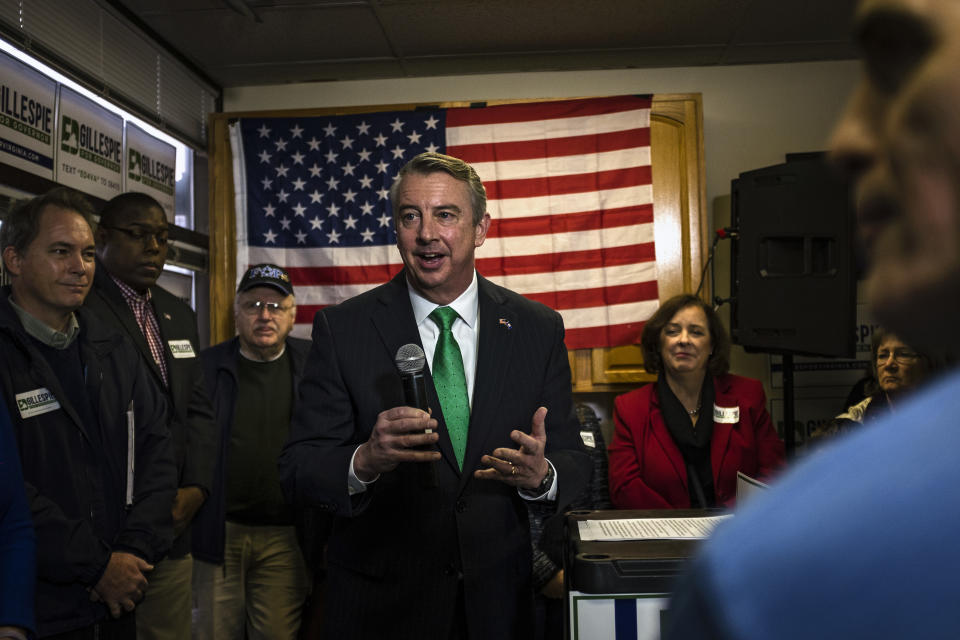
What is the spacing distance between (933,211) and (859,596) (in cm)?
11

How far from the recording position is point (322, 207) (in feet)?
15.0

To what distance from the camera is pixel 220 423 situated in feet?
10.6

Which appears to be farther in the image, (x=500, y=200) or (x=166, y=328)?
(x=500, y=200)

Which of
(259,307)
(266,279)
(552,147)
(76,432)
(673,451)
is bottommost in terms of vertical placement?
(673,451)

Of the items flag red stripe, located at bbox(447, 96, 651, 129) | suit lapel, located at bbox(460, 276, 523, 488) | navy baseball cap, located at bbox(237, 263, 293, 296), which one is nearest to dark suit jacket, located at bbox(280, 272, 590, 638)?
suit lapel, located at bbox(460, 276, 523, 488)

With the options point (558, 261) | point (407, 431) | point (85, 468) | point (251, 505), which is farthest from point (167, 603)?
point (558, 261)

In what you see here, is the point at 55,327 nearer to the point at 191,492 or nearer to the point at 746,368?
the point at 191,492

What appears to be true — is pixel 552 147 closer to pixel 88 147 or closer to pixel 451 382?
Answer: pixel 88 147

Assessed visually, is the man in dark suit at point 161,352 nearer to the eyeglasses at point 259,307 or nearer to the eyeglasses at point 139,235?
the eyeglasses at point 139,235

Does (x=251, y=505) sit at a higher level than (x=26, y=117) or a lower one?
lower

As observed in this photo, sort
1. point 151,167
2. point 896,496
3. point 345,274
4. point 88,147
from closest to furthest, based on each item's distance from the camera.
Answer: point 896,496 → point 88,147 → point 151,167 → point 345,274

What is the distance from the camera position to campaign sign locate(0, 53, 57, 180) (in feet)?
9.86

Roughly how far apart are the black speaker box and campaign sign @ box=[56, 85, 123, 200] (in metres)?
2.99

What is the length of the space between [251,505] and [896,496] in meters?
3.29
